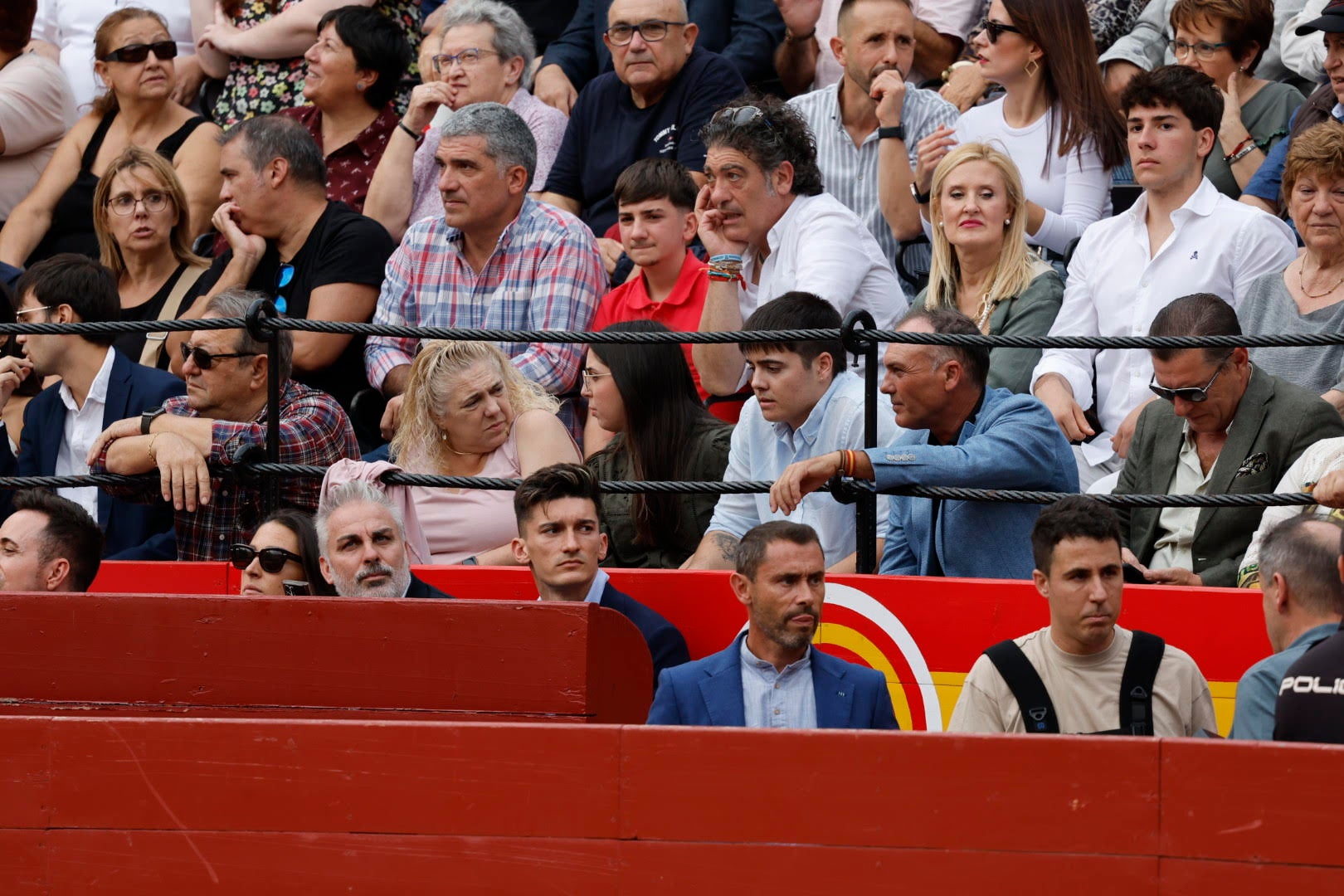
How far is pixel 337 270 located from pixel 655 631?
8.19 ft

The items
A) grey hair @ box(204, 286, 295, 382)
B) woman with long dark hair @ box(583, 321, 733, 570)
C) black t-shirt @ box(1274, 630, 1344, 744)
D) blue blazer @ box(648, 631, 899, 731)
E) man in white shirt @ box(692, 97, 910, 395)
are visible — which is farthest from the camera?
man in white shirt @ box(692, 97, 910, 395)

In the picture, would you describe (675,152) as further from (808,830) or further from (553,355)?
(808,830)

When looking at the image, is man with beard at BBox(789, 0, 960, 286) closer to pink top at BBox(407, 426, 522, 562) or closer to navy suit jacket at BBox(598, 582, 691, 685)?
pink top at BBox(407, 426, 522, 562)

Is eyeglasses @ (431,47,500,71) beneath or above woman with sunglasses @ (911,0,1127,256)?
above

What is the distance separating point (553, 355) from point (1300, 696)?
12.1ft

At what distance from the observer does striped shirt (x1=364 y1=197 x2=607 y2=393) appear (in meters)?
7.46

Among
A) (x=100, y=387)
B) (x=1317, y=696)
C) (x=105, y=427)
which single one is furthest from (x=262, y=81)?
(x=1317, y=696)

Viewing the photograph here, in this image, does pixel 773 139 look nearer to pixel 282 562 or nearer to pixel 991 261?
pixel 991 261

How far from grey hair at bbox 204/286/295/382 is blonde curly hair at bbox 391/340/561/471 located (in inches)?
16.4

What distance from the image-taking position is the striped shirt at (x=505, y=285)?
7.46m

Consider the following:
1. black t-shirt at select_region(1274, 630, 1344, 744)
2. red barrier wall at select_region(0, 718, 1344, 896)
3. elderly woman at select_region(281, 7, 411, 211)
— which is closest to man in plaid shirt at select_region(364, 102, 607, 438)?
elderly woman at select_region(281, 7, 411, 211)

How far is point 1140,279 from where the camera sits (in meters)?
6.89

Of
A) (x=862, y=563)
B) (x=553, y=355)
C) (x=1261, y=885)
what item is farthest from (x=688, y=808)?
(x=553, y=355)

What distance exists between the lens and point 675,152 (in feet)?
27.3
